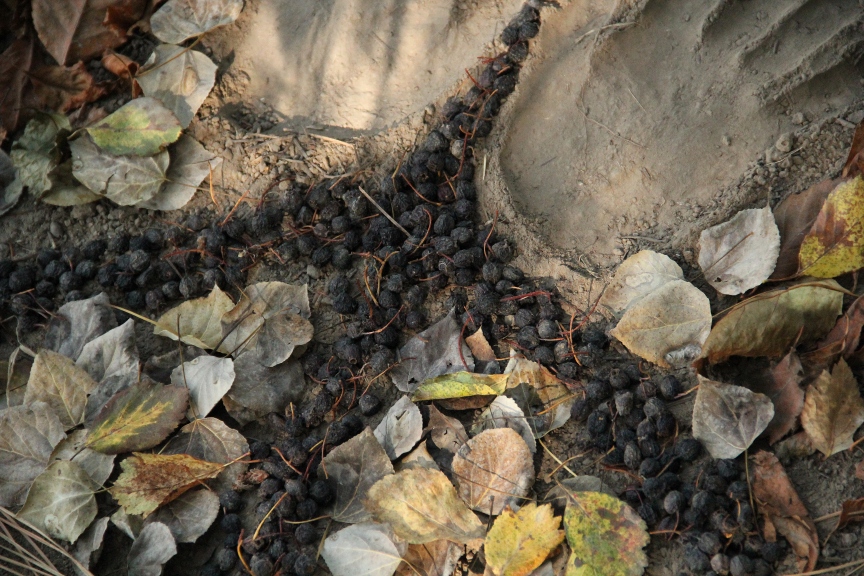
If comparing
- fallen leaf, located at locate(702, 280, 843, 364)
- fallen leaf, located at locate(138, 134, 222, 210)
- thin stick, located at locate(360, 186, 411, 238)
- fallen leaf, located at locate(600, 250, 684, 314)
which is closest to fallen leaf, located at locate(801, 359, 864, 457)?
fallen leaf, located at locate(702, 280, 843, 364)

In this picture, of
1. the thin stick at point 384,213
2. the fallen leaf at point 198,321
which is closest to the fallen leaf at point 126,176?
the fallen leaf at point 198,321

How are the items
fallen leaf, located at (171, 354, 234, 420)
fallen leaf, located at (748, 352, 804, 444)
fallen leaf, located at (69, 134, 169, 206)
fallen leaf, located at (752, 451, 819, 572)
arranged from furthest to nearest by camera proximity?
1. fallen leaf, located at (69, 134, 169, 206)
2. fallen leaf, located at (171, 354, 234, 420)
3. fallen leaf, located at (748, 352, 804, 444)
4. fallen leaf, located at (752, 451, 819, 572)

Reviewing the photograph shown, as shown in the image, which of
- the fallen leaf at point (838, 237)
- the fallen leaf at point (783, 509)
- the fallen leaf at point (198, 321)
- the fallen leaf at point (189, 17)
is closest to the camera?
the fallen leaf at point (783, 509)

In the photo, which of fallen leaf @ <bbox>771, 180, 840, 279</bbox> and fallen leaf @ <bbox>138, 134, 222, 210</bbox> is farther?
fallen leaf @ <bbox>138, 134, 222, 210</bbox>

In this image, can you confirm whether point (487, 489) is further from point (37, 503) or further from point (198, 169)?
point (198, 169)

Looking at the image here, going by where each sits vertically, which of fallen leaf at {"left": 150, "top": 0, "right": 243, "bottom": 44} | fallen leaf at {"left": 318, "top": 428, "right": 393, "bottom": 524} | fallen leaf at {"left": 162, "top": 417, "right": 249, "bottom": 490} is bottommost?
fallen leaf at {"left": 162, "top": 417, "right": 249, "bottom": 490}

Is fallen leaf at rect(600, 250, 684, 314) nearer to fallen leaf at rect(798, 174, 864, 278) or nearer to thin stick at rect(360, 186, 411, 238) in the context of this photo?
fallen leaf at rect(798, 174, 864, 278)

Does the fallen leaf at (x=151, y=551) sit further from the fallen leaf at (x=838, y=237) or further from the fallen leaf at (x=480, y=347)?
the fallen leaf at (x=838, y=237)
